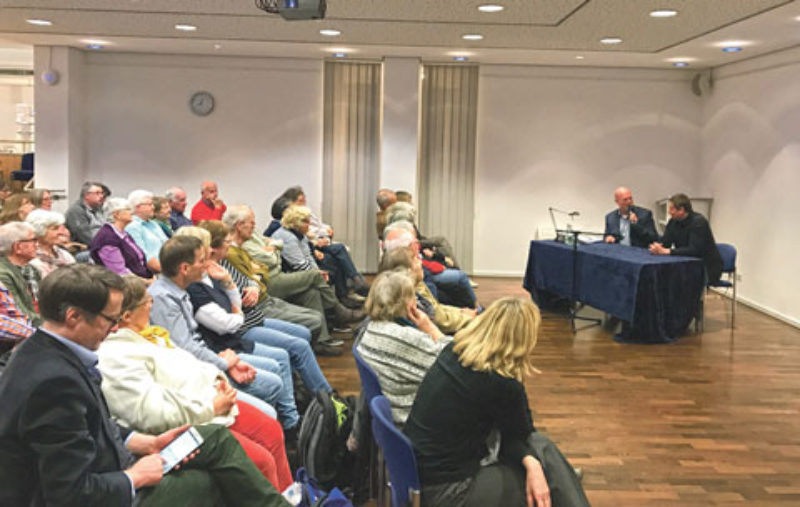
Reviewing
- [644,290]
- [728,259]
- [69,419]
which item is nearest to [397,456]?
[69,419]

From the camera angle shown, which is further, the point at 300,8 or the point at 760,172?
the point at 760,172

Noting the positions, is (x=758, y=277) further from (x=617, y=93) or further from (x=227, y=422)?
(x=227, y=422)

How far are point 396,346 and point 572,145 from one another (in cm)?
828

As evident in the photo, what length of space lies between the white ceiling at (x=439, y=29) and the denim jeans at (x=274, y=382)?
3150 millimetres

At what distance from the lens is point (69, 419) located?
2229mm

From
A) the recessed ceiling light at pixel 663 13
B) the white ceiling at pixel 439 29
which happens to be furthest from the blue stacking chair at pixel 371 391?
the recessed ceiling light at pixel 663 13

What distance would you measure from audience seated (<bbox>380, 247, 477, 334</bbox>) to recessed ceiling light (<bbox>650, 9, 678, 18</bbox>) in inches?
120

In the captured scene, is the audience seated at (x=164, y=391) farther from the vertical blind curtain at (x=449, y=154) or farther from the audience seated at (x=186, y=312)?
the vertical blind curtain at (x=449, y=154)

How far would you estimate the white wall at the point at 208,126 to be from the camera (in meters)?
11.1

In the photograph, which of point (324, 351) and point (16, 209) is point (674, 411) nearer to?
point (324, 351)

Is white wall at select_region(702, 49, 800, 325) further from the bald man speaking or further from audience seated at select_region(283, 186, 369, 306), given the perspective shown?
audience seated at select_region(283, 186, 369, 306)

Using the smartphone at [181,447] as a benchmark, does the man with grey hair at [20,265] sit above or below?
above

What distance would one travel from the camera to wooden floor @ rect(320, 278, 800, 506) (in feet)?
14.5

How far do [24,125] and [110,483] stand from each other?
13.1m
